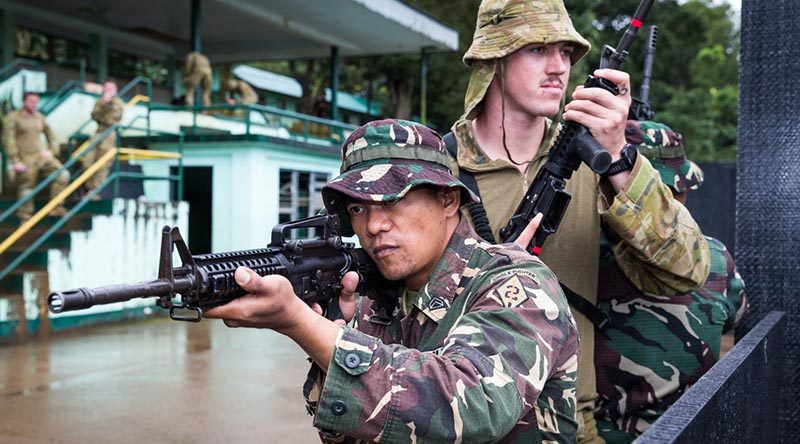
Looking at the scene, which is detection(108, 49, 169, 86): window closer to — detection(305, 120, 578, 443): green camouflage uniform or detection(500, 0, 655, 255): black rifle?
detection(500, 0, 655, 255): black rifle

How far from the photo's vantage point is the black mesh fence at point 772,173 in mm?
3064

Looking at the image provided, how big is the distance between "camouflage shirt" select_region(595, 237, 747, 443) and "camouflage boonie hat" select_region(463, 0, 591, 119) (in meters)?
0.62

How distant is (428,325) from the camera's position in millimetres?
1966

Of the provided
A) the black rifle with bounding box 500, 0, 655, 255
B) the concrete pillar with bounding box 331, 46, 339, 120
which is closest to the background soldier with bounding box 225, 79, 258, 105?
the concrete pillar with bounding box 331, 46, 339, 120

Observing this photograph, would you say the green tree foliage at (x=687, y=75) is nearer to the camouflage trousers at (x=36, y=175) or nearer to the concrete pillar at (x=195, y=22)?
the concrete pillar at (x=195, y=22)

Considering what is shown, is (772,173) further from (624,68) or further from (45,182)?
(624,68)

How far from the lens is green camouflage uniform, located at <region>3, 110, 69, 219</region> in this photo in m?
11.6

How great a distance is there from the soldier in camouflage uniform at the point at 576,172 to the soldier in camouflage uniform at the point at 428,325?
50 centimetres

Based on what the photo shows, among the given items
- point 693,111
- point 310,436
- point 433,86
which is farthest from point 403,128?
point 693,111

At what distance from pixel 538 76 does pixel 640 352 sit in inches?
35.4

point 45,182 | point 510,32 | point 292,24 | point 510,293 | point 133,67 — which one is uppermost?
point 292,24

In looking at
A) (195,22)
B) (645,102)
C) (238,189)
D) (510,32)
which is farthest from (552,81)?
(195,22)

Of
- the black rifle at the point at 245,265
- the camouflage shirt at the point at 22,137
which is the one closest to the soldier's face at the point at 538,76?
the black rifle at the point at 245,265

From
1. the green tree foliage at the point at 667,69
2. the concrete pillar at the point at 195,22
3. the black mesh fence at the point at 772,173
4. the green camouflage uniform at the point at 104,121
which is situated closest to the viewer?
the black mesh fence at the point at 772,173
